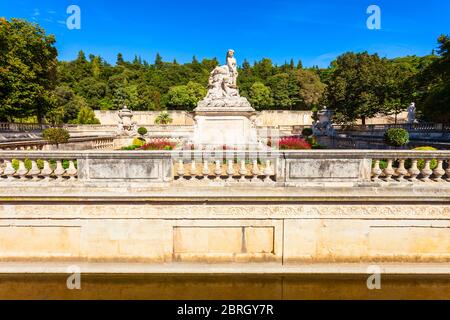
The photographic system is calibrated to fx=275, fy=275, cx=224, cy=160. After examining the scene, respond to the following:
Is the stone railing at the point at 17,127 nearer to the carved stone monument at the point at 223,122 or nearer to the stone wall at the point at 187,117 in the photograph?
the carved stone monument at the point at 223,122

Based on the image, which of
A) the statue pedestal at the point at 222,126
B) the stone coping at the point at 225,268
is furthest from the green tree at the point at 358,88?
the stone coping at the point at 225,268

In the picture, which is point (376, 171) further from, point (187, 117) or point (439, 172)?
point (187, 117)

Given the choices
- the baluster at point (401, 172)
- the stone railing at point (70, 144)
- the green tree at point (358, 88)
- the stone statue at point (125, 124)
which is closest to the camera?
the baluster at point (401, 172)

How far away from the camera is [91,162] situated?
6.16 m

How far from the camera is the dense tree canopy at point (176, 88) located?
2742cm

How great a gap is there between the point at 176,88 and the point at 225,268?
233 feet

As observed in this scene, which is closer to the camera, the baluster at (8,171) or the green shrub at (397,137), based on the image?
the baluster at (8,171)

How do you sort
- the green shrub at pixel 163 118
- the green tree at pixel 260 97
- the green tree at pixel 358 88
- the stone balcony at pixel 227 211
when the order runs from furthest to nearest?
the green tree at pixel 260 97 < the green shrub at pixel 163 118 < the green tree at pixel 358 88 < the stone balcony at pixel 227 211

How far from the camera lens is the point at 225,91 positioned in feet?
64.6

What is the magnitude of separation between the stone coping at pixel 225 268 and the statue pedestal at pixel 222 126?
505 inches

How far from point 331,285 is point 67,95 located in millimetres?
63980
